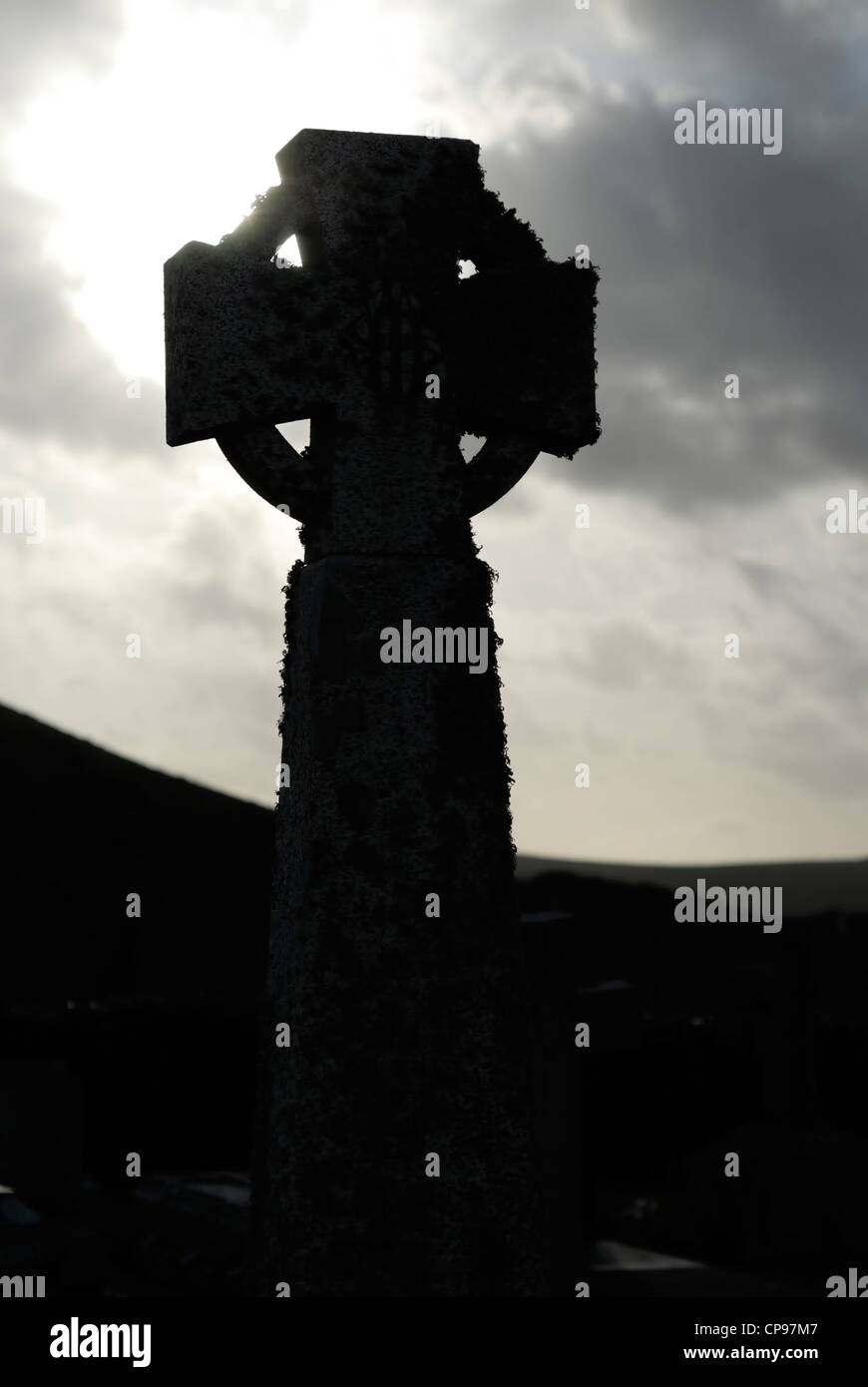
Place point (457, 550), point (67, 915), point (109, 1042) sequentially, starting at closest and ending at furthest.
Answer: point (457, 550)
point (109, 1042)
point (67, 915)

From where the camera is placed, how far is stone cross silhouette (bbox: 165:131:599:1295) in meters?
4.28

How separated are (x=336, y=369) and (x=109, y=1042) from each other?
9.36m

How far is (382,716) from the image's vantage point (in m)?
4.40

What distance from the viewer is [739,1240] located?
33.7ft

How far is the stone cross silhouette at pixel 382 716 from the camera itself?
428 cm

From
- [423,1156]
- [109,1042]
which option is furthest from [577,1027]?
[109,1042]

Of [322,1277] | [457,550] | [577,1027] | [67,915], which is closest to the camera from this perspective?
[322,1277]
